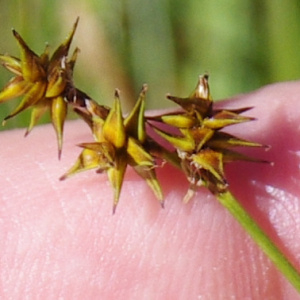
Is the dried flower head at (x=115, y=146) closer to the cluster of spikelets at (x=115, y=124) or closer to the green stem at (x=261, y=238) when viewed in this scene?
the cluster of spikelets at (x=115, y=124)

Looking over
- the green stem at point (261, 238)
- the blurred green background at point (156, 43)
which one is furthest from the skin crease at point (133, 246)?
the blurred green background at point (156, 43)

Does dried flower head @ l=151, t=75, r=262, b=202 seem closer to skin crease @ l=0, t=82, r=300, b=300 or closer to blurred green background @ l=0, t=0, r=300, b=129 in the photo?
skin crease @ l=0, t=82, r=300, b=300

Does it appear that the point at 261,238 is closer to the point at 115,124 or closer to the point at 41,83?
the point at 115,124

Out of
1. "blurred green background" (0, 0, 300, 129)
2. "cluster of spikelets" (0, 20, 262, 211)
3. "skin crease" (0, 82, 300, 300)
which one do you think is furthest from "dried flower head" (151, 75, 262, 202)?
"blurred green background" (0, 0, 300, 129)

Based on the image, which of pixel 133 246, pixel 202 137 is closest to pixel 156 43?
pixel 133 246

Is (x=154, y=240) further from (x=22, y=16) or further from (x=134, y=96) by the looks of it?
(x=22, y=16)

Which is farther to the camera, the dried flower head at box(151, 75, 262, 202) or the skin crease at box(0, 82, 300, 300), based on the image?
the skin crease at box(0, 82, 300, 300)

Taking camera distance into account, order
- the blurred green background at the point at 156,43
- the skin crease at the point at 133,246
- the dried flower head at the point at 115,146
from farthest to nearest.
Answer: the blurred green background at the point at 156,43 → the skin crease at the point at 133,246 → the dried flower head at the point at 115,146
